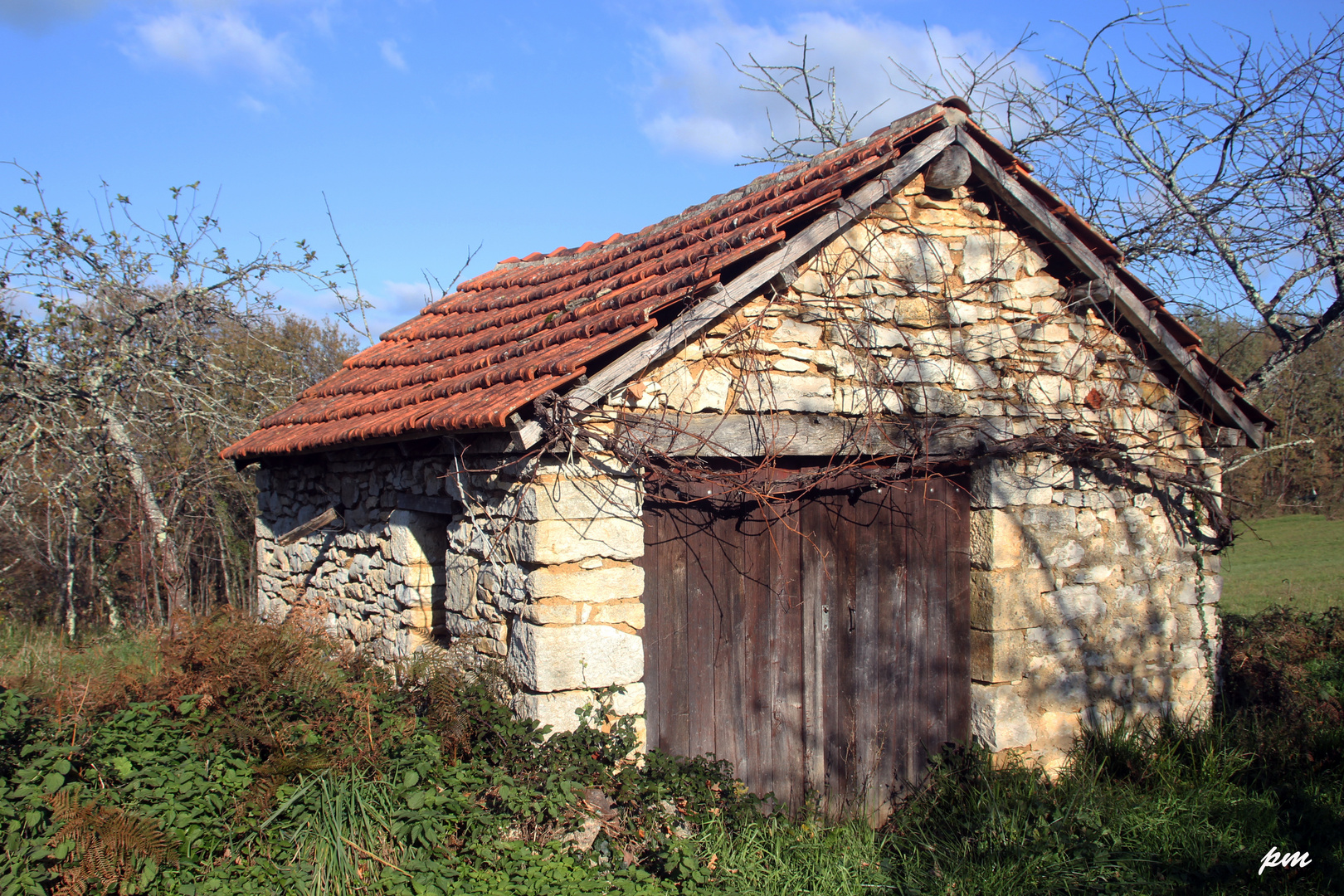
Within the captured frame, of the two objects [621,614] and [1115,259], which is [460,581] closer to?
[621,614]

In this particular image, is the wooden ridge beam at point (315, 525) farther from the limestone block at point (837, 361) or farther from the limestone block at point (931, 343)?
the limestone block at point (931, 343)

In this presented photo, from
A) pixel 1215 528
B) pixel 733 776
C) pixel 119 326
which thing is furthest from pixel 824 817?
pixel 119 326

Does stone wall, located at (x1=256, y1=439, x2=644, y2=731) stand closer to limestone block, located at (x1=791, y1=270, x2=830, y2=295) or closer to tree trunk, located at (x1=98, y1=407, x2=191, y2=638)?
limestone block, located at (x1=791, y1=270, x2=830, y2=295)

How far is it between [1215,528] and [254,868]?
5772 mm

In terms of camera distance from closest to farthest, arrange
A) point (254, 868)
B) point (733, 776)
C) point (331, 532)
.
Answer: point (254, 868)
point (733, 776)
point (331, 532)

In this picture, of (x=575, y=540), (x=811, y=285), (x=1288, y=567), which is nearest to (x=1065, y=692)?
(x=811, y=285)

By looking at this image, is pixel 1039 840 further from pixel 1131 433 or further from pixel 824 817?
pixel 1131 433

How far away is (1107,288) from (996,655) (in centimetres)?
228

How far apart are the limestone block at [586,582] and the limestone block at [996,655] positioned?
225 cm

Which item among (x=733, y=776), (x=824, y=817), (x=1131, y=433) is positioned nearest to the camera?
(x=733, y=776)

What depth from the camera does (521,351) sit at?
4.42 metres

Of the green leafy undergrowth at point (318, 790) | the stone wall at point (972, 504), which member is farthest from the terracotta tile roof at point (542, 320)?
the green leafy undergrowth at point (318, 790)

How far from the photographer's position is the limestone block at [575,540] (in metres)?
3.65

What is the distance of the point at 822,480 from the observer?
4.38 metres
